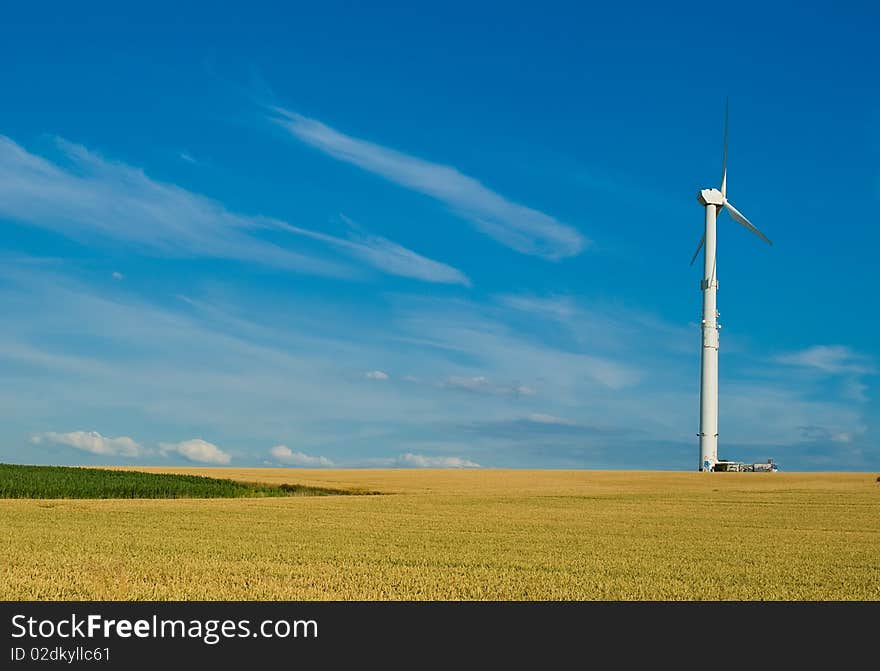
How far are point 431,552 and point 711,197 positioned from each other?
86.9 metres

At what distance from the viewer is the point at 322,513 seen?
3681 centimetres

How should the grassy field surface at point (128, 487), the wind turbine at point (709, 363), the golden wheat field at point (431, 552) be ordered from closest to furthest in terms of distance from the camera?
the golden wheat field at point (431, 552)
the grassy field surface at point (128, 487)
the wind turbine at point (709, 363)

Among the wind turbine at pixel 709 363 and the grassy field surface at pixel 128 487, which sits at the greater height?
the wind turbine at pixel 709 363

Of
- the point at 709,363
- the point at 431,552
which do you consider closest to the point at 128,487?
the point at 431,552

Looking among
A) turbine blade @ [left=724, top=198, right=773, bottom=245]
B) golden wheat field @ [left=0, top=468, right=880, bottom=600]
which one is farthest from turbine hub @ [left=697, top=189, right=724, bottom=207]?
golden wheat field @ [left=0, top=468, right=880, bottom=600]

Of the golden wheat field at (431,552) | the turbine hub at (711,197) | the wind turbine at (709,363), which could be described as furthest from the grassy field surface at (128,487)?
the turbine hub at (711,197)

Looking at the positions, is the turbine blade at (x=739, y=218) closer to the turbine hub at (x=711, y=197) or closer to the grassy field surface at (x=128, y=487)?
the turbine hub at (x=711, y=197)

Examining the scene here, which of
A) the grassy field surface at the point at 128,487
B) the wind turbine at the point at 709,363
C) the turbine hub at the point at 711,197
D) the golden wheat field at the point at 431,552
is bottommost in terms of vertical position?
the grassy field surface at the point at 128,487

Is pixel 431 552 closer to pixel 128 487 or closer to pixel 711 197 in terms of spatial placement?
pixel 128 487

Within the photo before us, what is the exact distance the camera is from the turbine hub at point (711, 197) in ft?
328

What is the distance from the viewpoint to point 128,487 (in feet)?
193

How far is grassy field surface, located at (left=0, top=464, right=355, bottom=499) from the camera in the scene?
184ft

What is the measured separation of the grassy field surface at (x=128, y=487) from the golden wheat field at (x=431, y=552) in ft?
46.0
